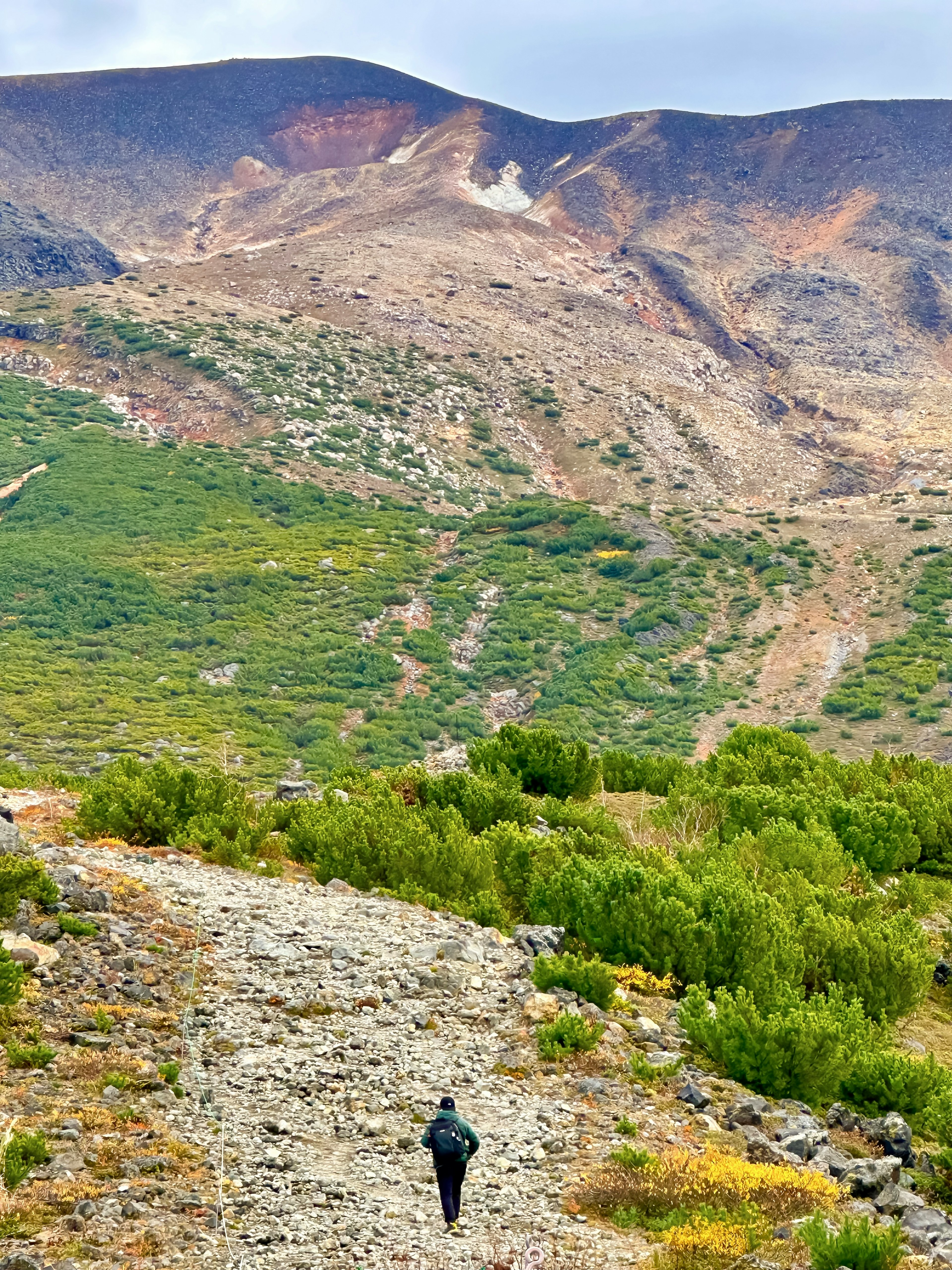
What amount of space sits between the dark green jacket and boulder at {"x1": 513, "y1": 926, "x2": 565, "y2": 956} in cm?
454

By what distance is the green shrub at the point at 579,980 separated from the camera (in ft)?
33.6

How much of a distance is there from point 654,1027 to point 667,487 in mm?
55466

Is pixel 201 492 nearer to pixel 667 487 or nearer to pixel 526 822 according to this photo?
pixel 667 487

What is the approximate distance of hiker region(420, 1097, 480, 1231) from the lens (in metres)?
6.57

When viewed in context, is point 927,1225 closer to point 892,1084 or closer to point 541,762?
point 892,1084

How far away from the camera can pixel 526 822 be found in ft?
60.6

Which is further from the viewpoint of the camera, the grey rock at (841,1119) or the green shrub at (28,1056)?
the grey rock at (841,1119)

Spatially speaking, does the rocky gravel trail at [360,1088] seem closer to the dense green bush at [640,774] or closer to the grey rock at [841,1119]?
the grey rock at [841,1119]

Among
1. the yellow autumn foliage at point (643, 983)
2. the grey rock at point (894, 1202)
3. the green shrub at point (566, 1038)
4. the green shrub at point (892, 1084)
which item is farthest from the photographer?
the yellow autumn foliage at point (643, 983)

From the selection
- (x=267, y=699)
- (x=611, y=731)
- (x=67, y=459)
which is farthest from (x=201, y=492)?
(x=611, y=731)

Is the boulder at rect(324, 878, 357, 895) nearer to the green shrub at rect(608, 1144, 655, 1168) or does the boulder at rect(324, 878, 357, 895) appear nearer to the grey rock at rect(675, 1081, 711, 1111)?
the grey rock at rect(675, 1081, 711, 1111)

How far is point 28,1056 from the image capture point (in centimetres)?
786

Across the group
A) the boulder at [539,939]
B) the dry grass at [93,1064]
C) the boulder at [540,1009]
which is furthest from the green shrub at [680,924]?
the dry grass at [93,1064]

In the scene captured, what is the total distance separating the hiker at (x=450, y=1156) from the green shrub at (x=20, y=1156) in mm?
2296
